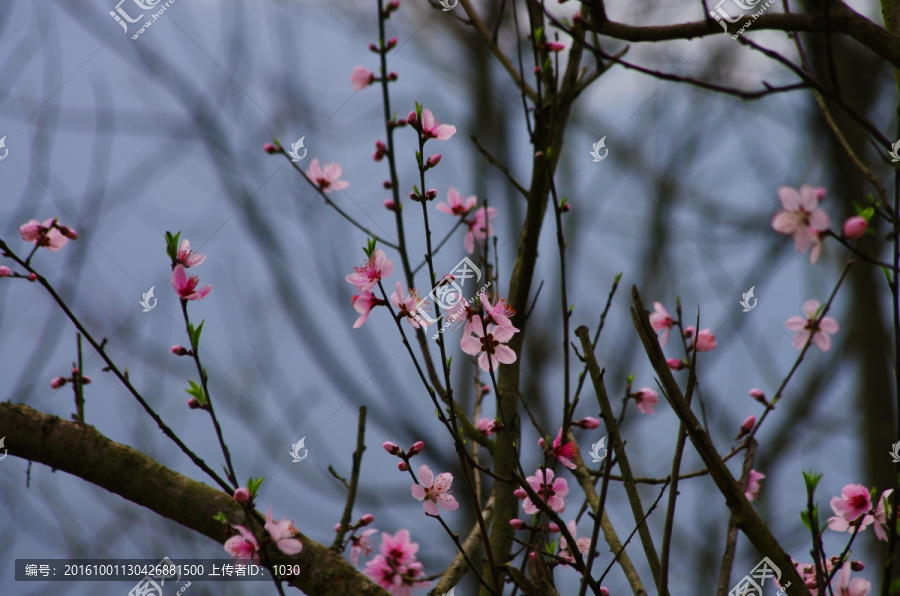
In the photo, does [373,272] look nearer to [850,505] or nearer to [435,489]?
[435,489]

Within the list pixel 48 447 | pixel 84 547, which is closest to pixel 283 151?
pixel 48 447

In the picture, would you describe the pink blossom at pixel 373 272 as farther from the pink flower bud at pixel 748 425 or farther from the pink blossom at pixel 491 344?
the pink flower bud at pixel 748 425

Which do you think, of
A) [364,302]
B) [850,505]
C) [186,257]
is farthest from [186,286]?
[850,505]

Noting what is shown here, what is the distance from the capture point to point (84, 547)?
3650mm

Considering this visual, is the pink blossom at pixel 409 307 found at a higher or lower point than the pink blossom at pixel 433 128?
lower

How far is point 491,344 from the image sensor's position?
1.35 metres

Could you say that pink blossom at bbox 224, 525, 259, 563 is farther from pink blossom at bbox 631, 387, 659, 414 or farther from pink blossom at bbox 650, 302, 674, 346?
pink blossom at bbox 650, 302, 674, 346

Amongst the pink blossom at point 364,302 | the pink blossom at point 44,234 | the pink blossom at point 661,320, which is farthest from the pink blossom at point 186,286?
the pink blossom at point 661,320

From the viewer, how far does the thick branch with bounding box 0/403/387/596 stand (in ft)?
4.73

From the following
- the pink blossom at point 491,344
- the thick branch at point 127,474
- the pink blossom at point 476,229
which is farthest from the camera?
the pink blossom at point 476,229

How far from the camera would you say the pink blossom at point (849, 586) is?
1.29 meters

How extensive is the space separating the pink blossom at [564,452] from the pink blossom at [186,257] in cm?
80

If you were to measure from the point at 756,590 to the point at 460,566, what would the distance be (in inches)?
24.5

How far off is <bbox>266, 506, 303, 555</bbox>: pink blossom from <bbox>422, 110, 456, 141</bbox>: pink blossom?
82cm
